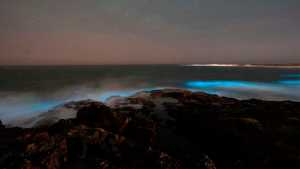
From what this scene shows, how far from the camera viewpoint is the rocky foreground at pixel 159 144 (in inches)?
207

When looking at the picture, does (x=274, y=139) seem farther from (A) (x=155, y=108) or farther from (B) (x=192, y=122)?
(A) (x=155, y=108)

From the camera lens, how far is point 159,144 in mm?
6855

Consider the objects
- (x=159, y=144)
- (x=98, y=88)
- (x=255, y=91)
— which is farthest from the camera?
(x=98, y=88)

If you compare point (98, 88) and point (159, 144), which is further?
point (98, 88)

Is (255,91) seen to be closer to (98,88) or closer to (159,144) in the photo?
(159,144)

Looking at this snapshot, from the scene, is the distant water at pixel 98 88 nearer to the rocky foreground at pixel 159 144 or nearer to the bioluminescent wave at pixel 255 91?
the bioluminescent wave at pixel 255 91

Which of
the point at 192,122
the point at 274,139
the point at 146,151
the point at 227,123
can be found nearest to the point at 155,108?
the point at 192,122

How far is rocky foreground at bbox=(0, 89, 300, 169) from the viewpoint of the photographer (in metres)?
5.25

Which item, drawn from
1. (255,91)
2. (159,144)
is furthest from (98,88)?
(255,91)

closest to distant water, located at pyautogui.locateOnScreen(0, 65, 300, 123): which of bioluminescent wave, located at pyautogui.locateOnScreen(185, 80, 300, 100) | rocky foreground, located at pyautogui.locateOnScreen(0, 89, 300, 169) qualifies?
bioluminescent wave, located at pyautogui.locateOnScreen(185, 80, 300, 100)

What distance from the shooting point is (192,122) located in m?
8.74

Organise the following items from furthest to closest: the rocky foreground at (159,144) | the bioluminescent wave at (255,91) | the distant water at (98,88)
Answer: the bioluminescent wave at (255,91) → the distant water at (98,88) → the rocky foreground at (159,144)

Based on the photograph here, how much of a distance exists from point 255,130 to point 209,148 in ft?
7.90

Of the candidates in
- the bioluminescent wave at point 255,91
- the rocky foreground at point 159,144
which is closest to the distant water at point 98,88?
the bioluminescent wave at point 255,91
